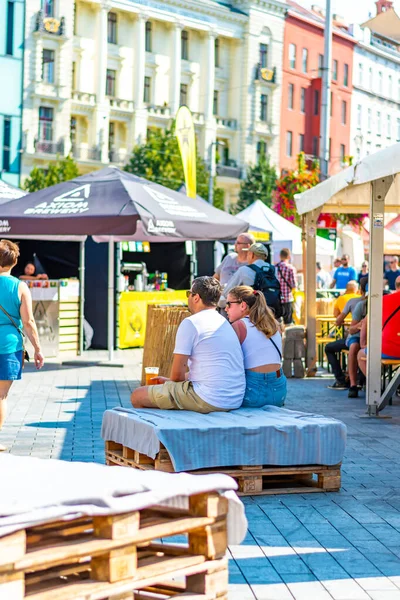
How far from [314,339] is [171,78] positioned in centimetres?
6102

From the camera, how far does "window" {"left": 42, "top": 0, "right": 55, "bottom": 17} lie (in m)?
67.1

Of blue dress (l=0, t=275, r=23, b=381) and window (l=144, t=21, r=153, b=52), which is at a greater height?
window (l=144, t=21, r=153, b=52)

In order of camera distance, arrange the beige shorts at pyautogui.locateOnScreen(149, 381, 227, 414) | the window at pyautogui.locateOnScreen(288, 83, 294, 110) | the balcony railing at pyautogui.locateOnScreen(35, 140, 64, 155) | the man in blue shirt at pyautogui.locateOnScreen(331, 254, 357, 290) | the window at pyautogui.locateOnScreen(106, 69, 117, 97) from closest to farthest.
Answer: the beige shorts at pyautogui.locateOnScreen(149, 381, 227, 414), the man in blue shirt at pyautogui.locateOnScreen(331, 254, 357, 290), the balcony railing at pyautogui.locateOnScreen(35, 140, 64, 155), the window at pyautogui.locateOnScreen(106, 69, 117, 97), the window at pyautogui.locateOnScreen(288, 83, 294, 110)

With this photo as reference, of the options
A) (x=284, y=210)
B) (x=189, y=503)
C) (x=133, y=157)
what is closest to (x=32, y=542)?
(x=189, y=503)

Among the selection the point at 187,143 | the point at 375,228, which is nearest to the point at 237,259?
the point at 375,228

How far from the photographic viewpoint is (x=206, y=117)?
3031 inches

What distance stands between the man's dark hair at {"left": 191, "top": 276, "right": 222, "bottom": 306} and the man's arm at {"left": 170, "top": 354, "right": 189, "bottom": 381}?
43cm

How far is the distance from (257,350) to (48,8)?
6192cm

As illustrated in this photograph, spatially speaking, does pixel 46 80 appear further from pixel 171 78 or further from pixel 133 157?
pixel 171 78

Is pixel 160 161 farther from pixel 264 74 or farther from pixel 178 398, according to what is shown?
pixel 178 398

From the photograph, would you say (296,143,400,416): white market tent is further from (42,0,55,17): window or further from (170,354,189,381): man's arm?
(42,0,55,17): window

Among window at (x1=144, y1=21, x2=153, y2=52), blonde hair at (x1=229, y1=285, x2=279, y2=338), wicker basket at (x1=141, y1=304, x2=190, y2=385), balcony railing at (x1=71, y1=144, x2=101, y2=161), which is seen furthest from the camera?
window at (x1=144, y1=21, x2=153, y2=52)

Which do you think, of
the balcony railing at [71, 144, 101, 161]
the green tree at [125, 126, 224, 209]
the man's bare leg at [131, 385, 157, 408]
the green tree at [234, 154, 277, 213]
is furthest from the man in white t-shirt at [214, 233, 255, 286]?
the green tree at [234, 154, 277, 213]

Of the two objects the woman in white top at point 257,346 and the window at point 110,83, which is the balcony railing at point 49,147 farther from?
the woman in white top at point 257,346
